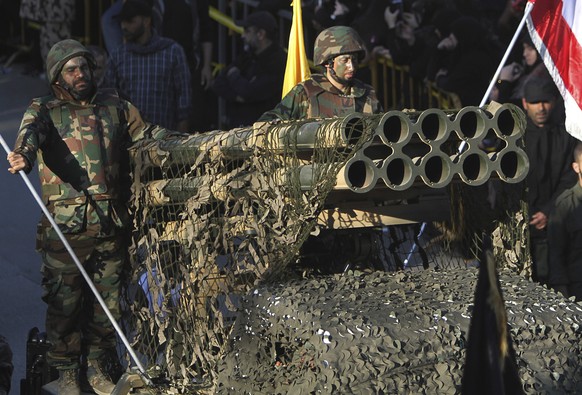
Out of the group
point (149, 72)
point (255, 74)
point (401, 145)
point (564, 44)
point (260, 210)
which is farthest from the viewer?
point (255, 74)

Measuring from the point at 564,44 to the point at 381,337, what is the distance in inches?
139

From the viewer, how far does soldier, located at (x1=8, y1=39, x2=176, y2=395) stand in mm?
7766

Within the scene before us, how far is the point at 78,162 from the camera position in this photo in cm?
780

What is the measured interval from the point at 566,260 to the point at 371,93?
5.87 feet

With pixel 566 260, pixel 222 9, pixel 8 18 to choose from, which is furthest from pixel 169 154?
pixel 8 18

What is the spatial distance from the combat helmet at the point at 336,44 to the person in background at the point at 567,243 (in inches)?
68.8

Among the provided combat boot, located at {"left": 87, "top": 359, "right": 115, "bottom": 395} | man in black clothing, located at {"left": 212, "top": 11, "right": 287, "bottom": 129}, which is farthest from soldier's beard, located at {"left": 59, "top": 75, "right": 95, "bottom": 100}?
man in black clothing, located at {"left": 212, "top": 11, "right": 287, "bottom": 129}

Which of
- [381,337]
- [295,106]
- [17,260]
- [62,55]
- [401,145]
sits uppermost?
A: [62,55]

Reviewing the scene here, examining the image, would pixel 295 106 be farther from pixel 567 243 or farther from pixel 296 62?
pixel 567 243

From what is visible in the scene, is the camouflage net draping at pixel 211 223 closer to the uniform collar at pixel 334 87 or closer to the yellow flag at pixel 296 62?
the uniform collar at pixel 334 87

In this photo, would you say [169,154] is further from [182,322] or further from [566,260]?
[566,260]

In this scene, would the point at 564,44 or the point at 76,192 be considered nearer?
the point at 76,192

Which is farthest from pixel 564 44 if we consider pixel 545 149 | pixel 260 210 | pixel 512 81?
pixel 260 210

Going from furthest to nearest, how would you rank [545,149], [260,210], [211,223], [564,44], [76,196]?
[545,149], [564,44], [76,196], [211,223], [260,210]
